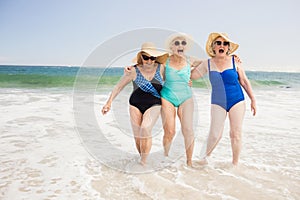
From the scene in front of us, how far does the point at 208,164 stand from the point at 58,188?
207 centimetres

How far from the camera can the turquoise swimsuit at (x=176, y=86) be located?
374cm

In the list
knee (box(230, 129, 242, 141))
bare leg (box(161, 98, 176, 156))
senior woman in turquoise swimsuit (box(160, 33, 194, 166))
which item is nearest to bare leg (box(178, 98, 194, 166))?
senior woman in turquoise swimsuit (box(160, 33, 194, 166))

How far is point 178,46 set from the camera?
374 cm

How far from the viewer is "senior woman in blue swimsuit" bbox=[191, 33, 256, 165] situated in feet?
12.5

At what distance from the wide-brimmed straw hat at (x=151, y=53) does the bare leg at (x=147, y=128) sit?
25.5 inches

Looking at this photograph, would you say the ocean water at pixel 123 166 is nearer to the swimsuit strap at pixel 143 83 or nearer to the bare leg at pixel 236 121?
the bare leg at pixel 236 121

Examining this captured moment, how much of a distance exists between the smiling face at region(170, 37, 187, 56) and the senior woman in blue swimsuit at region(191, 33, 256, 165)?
14.9 inches

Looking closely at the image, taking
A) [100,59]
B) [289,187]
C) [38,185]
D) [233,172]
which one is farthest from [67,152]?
[289,187]

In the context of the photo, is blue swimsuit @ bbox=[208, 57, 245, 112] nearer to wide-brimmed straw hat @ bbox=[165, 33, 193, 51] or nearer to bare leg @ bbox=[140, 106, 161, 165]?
wide-brimmed straw hat @ bbox=[165, 33, 193, 51]

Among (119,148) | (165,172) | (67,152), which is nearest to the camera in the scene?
(165,172)

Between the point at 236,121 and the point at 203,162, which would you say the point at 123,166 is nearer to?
the point at 203,162

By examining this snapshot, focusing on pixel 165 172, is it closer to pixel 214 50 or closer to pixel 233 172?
pixel 233 172

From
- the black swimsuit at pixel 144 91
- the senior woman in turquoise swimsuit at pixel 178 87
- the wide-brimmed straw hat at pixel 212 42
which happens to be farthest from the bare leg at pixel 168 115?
the wide-brimmed straw hat at pixel 212 42

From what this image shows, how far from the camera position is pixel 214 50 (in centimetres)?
390
